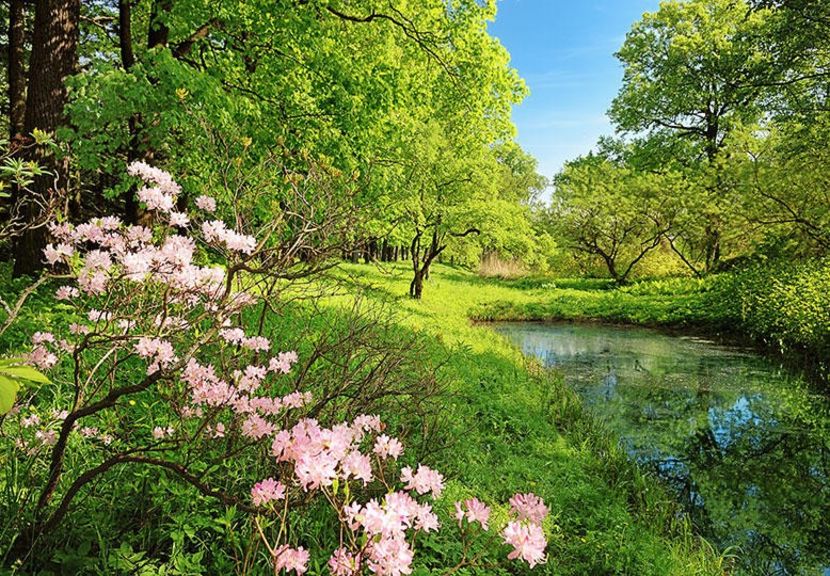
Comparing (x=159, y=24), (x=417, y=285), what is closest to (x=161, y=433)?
(x=159, y=24)

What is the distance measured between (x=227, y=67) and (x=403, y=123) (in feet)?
12.1

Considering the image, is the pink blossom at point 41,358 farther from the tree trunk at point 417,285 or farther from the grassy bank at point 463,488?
the tree trunk at point 417,285

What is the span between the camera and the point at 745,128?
890 inches

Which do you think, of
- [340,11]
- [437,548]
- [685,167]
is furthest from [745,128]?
[437,548]

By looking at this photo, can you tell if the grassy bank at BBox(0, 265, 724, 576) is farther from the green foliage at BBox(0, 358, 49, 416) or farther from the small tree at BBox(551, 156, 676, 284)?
the small tree at BBox(551, 156, 676, 284)

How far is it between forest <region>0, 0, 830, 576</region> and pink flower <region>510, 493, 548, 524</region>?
0.06ft

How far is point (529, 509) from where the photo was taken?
1.74 m

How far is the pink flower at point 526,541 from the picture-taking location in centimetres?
154

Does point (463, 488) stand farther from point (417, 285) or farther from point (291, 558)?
point (417, 285)

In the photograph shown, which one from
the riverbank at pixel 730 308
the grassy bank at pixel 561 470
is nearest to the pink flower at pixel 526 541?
the grassy bank at pixel 561 470

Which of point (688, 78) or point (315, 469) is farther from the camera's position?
point (688, 78)

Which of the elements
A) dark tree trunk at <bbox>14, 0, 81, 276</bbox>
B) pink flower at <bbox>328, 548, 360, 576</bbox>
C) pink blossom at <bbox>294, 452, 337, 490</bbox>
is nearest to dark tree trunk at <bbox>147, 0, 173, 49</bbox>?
dark tree trunk at <bbox>14, 0, 81, 276</bbox>

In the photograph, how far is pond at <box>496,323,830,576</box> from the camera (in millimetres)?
5270

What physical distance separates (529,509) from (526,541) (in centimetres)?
18
